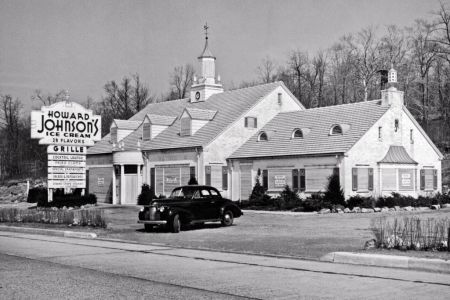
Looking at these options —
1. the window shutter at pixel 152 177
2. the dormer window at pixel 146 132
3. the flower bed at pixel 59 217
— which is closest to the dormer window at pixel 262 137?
the window shutter at pixel 152 177

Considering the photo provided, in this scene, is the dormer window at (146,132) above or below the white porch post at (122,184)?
above

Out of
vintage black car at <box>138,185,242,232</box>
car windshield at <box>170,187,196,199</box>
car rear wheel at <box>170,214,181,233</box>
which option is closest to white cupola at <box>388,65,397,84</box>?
vintage black car at <box>138,185,242,232</box>

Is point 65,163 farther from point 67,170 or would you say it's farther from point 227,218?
point 227,218

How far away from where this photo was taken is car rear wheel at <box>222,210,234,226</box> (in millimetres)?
27531

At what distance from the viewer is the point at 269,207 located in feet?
126

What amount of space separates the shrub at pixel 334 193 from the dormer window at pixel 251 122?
10.6m

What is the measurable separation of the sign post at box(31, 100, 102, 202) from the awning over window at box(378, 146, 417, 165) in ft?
57.6

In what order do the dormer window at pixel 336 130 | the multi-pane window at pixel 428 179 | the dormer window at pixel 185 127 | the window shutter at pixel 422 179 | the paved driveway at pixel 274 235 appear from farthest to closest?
the dormer window at pixel 185 127 → the multi-pane window at pixel 428 179 → the window shutter at pixel 422 179 → the dormer window at pixel 336 130 → the paved driveway at pixel 274 235

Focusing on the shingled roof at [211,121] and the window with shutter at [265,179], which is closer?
the window with shutter at [265,179]

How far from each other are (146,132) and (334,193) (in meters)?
19.8

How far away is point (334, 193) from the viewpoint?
36625mm

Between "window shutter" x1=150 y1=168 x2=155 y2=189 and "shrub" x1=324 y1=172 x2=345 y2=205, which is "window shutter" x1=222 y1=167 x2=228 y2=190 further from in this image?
"shrub" x1=324 y1=172 x2=345 y2=205

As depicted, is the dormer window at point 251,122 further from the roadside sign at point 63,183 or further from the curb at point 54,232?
the curb at point 54,232

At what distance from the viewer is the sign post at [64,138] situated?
36344mm
